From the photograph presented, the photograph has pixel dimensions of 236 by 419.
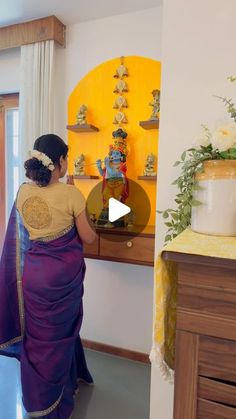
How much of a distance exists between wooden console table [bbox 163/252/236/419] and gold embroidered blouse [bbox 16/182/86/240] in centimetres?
85

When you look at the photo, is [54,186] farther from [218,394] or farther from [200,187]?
[218,394]

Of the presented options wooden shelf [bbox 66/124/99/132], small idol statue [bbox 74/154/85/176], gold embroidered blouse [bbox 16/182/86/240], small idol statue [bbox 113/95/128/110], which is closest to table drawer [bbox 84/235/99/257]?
gold embroidered blouse [bbox 16/182/86/240]

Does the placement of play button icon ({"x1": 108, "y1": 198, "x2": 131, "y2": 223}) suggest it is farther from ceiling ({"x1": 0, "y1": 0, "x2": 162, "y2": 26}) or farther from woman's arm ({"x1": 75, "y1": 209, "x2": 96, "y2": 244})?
ceiling ({"x1": 0, "y1": 0, "x2": 162, "y2": 26})

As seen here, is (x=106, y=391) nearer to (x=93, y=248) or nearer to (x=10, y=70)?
(x=93, y=248)

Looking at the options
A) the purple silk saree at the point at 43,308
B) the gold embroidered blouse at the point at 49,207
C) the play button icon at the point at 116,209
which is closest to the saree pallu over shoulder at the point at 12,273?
the purple silk saree at the point at 43,308

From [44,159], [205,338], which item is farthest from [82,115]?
[205,338]

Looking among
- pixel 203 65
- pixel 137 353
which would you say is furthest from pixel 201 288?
pixel 137 353

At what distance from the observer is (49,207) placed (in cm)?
143

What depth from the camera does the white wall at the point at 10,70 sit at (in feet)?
7.42

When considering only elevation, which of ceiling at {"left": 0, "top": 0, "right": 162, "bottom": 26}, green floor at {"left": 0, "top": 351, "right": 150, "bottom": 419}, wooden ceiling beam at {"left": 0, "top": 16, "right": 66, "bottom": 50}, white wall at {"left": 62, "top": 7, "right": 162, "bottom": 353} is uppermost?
ceiling at {"left": 0, "top": 0, "right": 162, "bottom": 26}

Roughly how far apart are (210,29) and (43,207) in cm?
101

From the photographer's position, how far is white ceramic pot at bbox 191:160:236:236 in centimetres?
74

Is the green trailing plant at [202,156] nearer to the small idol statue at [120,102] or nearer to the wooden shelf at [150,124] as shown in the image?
the wooden shelf at [150,124]

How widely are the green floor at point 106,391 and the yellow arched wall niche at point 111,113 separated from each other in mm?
1034
